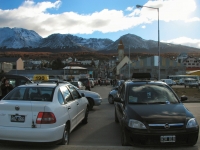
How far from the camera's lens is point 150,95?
6750mm

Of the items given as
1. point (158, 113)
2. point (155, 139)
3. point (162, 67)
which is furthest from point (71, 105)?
point (162, 67)

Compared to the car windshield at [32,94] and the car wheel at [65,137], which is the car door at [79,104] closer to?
the car windshield at [32,94]

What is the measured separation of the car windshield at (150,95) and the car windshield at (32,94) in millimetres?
2151

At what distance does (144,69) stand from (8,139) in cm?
8479

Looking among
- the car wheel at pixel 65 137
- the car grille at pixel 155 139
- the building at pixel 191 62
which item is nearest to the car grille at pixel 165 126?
the car grille at pixel 155 139

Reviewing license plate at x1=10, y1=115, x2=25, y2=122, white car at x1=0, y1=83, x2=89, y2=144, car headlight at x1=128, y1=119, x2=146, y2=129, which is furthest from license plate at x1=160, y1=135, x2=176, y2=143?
license plate at x1=10, y1=115, x2=25, y2=122

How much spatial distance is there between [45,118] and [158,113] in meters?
2.50

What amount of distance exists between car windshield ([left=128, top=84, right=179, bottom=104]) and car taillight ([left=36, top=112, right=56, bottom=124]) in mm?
2199

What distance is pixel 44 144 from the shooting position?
543 cm

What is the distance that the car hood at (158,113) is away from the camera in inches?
213

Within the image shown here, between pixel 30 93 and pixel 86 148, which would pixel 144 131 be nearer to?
pixel 86 148

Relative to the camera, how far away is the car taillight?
5.37m

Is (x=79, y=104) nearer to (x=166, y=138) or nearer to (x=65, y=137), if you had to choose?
(x=65, y=137)

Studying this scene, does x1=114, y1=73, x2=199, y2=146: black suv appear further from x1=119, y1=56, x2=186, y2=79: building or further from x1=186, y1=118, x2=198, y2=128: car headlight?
x1=119, y1=56, x2=186, y2=79: building
